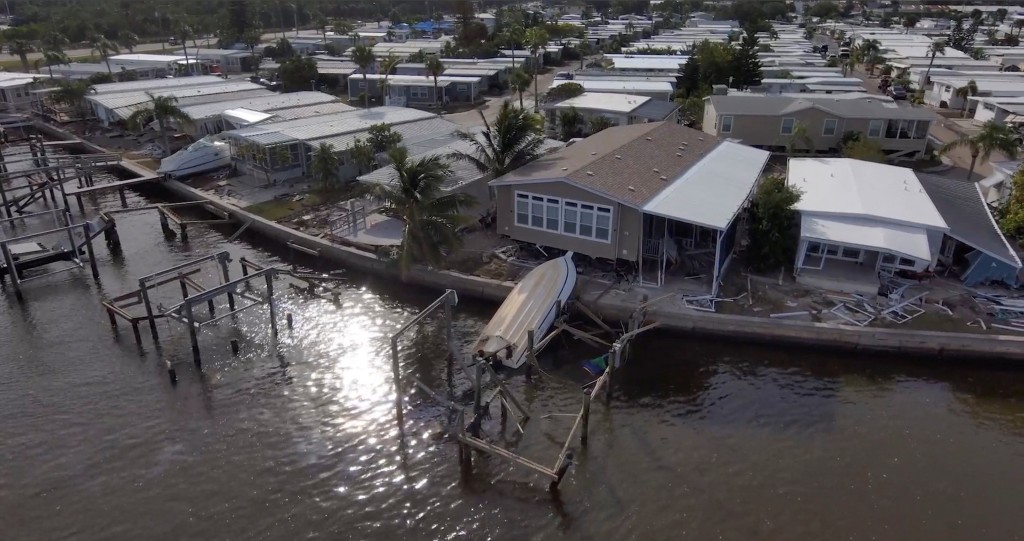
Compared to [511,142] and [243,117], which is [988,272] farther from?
[243,117]

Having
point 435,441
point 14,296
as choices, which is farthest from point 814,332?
point 14,296

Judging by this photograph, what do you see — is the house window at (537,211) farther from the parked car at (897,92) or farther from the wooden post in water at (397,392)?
the parked car at (897,92)

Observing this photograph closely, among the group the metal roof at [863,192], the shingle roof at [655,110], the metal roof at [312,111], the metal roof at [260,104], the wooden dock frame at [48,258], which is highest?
the metal roof at [260,104]

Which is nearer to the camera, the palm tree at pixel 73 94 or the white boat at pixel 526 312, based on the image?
the white boat at pixel 526 312

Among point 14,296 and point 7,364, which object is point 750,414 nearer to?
point 7,364

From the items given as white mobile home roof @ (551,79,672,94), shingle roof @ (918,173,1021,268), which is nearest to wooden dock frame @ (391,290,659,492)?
shingle roof @ (918,173,1021,268)

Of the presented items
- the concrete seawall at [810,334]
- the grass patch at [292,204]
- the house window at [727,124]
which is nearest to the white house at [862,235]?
the concrete seawall at [810,334]
